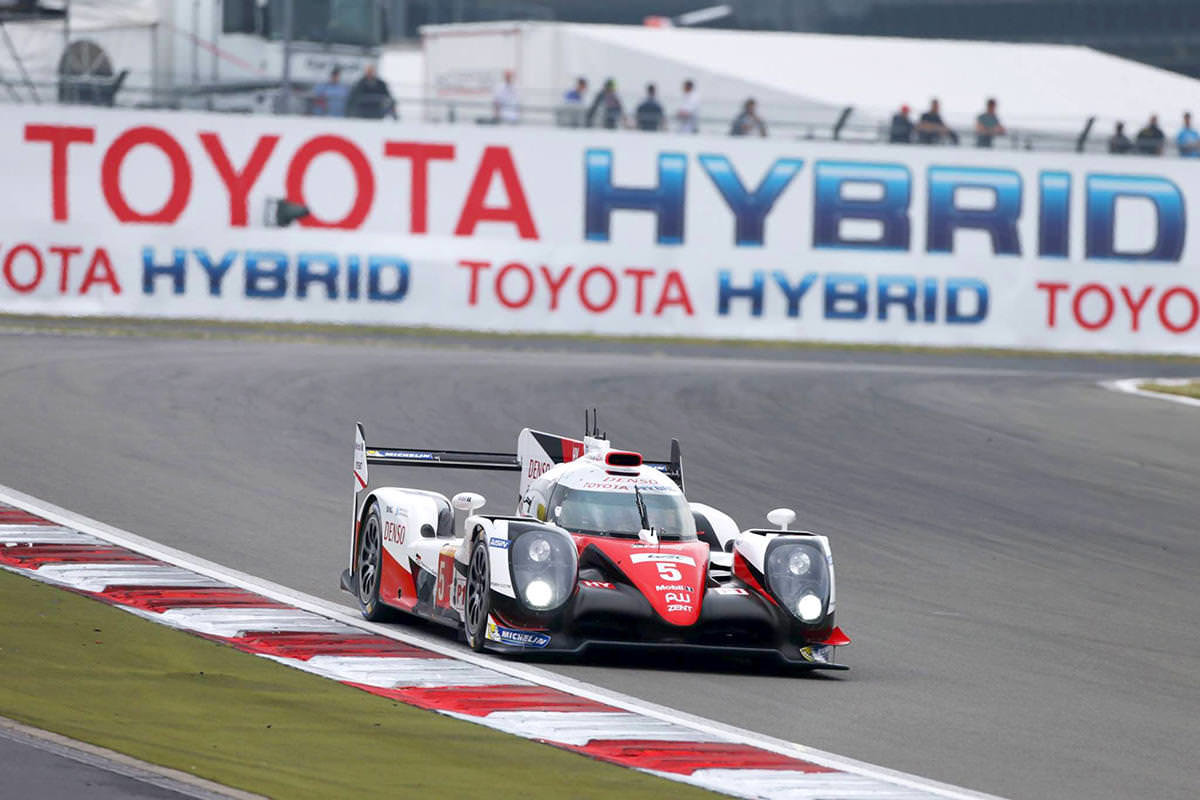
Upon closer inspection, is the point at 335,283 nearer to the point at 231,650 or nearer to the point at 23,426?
the point at 23,426

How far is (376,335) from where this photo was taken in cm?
2955

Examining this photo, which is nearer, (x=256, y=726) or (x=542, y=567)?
(x=256, y=726)

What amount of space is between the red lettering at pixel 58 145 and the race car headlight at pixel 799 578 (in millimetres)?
21381

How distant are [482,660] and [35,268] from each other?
21.0 metres

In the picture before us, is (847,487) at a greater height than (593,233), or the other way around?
(593,233)

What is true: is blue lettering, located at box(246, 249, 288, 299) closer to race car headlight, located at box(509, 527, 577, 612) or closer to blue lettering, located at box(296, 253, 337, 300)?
blue lettering, located at box(296, 253, 337, 300)

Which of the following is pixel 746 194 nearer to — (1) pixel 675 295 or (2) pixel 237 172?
(1) pixel 675 295

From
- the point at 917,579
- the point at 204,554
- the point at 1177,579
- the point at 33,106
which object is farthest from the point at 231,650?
the point at 33,106

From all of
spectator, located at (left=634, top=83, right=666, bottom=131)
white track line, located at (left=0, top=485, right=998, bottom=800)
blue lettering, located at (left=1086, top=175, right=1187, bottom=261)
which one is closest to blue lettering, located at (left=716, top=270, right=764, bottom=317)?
spectator, located at (left=634, top=83, right=666, bottom=131)

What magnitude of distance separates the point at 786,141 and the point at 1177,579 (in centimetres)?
1877

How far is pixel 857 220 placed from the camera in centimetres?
3183

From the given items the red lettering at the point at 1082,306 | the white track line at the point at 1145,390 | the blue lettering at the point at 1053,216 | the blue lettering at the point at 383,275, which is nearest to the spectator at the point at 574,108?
the blue lettering at the point at 383,275

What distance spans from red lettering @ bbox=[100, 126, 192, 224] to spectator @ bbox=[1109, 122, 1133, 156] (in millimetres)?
15058

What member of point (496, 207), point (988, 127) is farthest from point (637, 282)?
point (988, 127)
